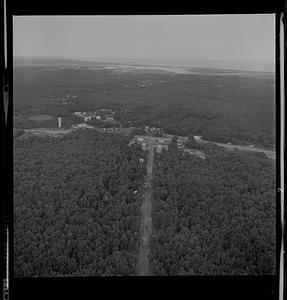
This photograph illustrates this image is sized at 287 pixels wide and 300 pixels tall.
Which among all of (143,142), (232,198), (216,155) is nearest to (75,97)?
(143,142)

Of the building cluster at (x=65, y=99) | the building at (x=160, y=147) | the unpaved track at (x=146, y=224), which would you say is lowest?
the unpaved track at (x=146, y=224)

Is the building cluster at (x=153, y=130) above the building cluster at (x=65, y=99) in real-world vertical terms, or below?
below

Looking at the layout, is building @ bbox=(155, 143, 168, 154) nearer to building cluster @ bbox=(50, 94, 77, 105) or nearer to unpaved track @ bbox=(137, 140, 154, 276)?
unpaved track @ bbox=(137, 140, 154, 276)

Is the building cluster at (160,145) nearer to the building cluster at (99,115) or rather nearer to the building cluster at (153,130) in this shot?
the building cluster at (153,130)

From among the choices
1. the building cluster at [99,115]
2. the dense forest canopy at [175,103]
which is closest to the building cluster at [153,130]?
the dense forest canopy at [175,103]

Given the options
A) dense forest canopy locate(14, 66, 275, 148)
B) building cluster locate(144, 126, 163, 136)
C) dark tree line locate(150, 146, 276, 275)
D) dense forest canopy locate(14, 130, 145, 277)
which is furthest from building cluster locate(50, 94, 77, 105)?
dark tree line locate(150, 146, 276, 275)

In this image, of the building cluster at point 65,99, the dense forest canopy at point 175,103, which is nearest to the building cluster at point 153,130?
the dense forest canopy at point 175,103
